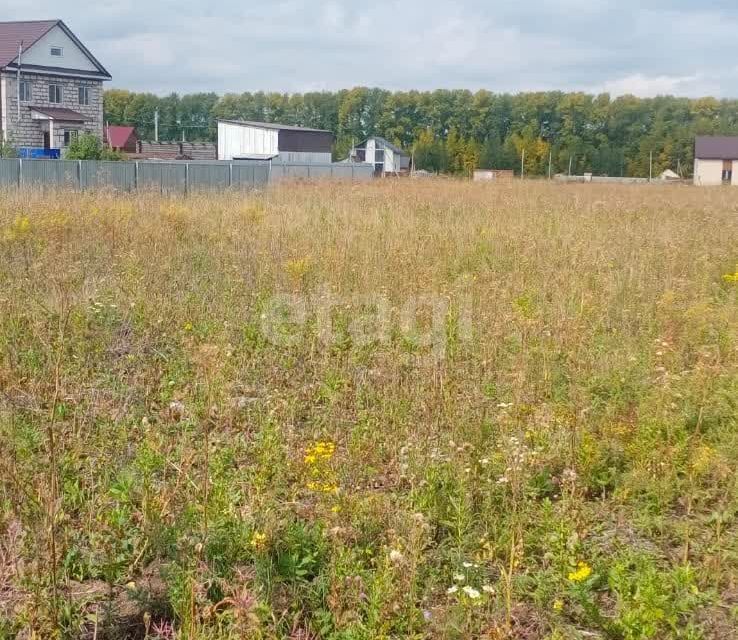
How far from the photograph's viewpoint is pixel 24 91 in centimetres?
3447

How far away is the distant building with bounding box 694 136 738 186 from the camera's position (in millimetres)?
61906

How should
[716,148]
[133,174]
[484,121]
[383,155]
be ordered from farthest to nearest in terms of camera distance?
[484,121]
[383,155]
[716,148]
[133,174]

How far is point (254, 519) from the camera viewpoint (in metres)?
2.85

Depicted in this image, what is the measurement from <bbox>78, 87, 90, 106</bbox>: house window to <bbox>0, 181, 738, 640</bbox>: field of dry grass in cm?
3260

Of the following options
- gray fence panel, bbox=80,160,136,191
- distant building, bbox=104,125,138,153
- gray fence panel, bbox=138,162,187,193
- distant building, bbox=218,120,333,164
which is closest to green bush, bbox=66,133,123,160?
gray fence panel, bbox=138,162,187,193

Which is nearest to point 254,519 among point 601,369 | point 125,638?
point 125,638

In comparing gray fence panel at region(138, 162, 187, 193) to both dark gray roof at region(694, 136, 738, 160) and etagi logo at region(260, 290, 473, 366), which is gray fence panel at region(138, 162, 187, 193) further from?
dark gray roof at region(694, 136, 738, 160)

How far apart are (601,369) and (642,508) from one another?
1514mm

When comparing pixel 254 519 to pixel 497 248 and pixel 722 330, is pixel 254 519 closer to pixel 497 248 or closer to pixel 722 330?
pixel 722 330

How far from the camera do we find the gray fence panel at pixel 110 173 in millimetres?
18328

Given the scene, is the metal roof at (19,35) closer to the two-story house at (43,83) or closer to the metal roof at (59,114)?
the two-story house at (43,83)

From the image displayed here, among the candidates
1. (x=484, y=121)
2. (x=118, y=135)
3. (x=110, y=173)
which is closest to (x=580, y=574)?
(x=110, y=173)

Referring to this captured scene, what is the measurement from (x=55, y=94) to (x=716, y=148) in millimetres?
51598

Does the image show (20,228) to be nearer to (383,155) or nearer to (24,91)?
(24,91)
